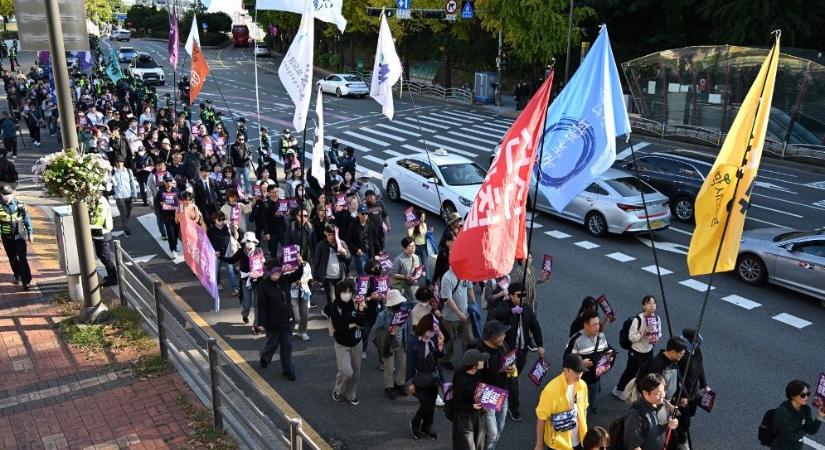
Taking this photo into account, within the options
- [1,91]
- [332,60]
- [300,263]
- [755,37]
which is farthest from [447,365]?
[332,60]

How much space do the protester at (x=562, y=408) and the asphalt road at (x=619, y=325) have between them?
5.49 ft

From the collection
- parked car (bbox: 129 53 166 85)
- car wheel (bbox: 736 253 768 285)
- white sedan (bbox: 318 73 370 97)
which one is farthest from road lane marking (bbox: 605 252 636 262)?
parked car (bbox: 129 53 166 85)

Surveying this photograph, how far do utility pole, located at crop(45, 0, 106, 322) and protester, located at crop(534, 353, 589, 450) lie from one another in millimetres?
6559

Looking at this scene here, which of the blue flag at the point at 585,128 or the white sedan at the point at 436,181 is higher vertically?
the blue flag at the point at 585,128

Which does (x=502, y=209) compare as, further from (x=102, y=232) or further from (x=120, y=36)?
(x=120, y=36)

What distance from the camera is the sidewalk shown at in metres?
7.04

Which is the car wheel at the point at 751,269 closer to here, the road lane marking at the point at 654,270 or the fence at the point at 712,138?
the road lane marking at the point at 654,270

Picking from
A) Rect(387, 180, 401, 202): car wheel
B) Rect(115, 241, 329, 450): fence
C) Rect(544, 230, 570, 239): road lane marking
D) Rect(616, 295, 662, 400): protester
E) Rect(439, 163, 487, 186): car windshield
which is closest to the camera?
Rect(115, 241, 329, 450): fence

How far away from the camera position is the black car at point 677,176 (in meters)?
17.3

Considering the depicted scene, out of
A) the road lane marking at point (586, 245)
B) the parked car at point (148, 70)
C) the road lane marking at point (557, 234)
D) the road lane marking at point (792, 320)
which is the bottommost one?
the road lane marking at point (792, 320)

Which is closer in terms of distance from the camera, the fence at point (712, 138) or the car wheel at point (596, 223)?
the car wheel at point (596, 223)

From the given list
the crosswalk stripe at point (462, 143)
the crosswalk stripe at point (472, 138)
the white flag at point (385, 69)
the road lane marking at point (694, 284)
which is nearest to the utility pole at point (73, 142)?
the white flag at point (385, 69)

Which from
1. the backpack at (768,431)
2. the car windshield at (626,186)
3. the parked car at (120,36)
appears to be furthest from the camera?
the parked car at (120,36)

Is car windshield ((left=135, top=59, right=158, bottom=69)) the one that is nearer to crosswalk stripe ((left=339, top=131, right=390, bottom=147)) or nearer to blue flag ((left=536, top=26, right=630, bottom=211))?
crosswalk stripe ((left=339, top=131, right=390, bottom=147))
